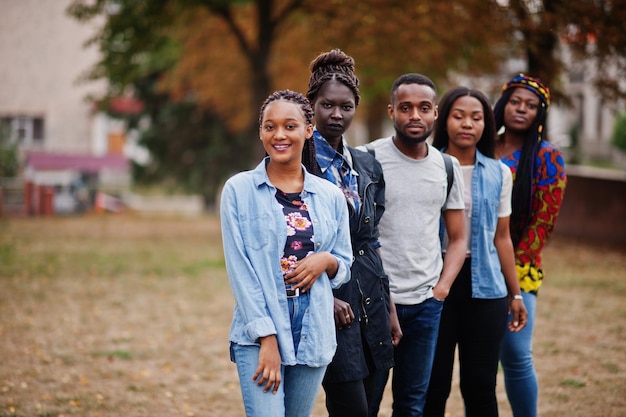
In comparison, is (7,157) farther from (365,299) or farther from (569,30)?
(365,299)

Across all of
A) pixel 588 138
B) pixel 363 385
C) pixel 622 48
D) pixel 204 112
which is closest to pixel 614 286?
pixel 622 48

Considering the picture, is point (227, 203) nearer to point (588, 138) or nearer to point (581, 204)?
point (581, 204)

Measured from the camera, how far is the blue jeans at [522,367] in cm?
460

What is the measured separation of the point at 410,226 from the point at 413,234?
0.15ft

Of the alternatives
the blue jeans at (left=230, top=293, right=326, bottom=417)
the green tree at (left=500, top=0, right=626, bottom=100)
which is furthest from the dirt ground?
the green tree at (left=500, top=0, right=626, bottom=100)

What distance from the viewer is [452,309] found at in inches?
171

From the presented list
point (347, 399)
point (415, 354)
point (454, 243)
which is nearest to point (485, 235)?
point (454, 243)

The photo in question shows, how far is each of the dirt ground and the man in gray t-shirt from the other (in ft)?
6.18

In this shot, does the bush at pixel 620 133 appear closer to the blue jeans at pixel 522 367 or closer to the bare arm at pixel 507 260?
the blue jeans at pixel 522 367

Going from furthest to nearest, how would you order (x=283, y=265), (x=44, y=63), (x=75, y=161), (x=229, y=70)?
(x=75, y=161)
(x=44, y=63)
(x=229, y=70)
(x=283, y=265)

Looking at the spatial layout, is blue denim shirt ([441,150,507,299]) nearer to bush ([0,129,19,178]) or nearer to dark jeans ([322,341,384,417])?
dark jeans ([322,341,384,417])

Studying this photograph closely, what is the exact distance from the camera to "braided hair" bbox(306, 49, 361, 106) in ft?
11.9

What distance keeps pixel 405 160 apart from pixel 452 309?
0.96 metres

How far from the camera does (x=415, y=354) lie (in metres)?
4.00
